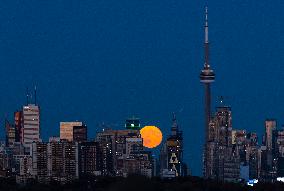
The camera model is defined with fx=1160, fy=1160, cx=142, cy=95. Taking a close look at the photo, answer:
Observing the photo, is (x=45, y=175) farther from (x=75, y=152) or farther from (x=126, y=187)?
(x=126, y=187)

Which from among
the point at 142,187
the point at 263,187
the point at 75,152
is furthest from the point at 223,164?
the point at 142,187

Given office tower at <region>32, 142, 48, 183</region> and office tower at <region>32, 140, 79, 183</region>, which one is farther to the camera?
office tower at <region>32, 140, 79, 183</region>

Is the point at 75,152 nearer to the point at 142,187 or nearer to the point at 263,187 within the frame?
the point at 263,187

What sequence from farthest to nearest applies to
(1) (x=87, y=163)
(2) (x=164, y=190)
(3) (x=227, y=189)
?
(1) (x=87, y=163), (3) (x=227, y=189), (2) (x=164, y=190)

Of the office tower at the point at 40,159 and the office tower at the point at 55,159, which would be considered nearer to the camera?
the office tower at the point at 40,159

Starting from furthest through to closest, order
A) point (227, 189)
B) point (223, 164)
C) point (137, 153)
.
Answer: point (223, 164) < point (137, 153) < point (227, 189)

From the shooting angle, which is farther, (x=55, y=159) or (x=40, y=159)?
(x=40, y=159)

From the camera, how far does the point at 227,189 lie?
235ft

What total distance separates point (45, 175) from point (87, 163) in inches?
926

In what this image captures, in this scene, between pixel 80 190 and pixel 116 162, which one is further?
pixel 116 162

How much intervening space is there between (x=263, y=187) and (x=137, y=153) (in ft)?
268

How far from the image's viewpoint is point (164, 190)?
6297cm

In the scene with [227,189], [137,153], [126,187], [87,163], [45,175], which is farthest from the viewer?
[137,153]

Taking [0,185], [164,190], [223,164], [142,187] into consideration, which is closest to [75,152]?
[223,164]
